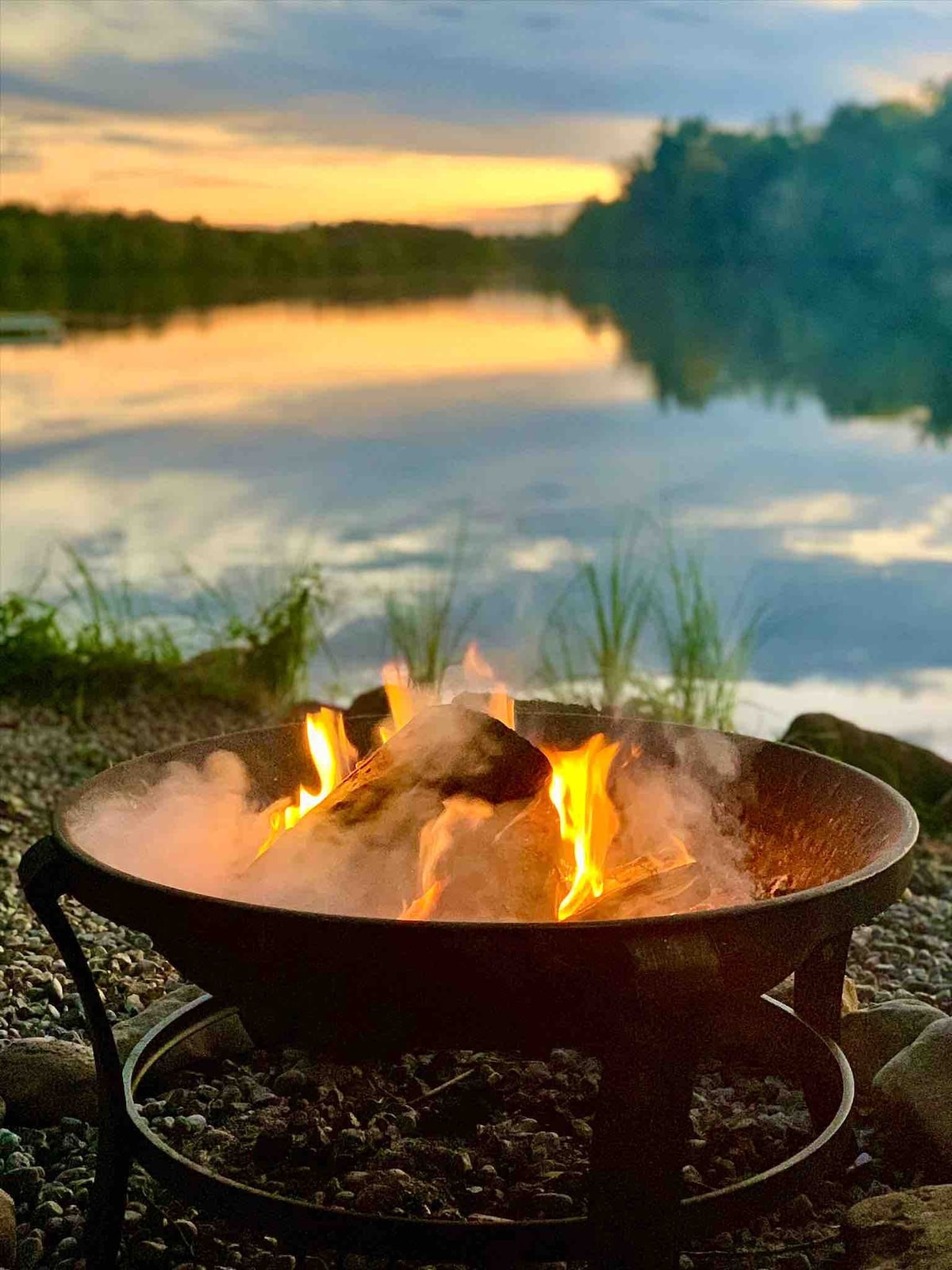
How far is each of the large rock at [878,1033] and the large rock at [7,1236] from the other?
1.72m

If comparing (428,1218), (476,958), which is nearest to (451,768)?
(476,958)

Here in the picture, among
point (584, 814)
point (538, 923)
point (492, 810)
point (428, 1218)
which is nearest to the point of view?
point (538, 923)

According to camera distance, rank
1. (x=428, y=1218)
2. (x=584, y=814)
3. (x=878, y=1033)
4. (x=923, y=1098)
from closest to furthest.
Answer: (x=428, y=1218)
(x=584, y=814)
(x=923, y=1098)
(x=878, y=1033)

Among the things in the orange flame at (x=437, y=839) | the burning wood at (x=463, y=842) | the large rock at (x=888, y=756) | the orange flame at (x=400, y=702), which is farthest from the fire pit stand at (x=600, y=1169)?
the large rock at (x=888, y=756)

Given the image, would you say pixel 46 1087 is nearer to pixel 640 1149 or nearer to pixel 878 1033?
pixel 640 1149

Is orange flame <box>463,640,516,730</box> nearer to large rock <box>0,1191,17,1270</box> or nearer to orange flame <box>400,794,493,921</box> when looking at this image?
orange flame <box>400,794,493,921</box>

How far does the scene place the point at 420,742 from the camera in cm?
237

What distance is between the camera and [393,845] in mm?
2236

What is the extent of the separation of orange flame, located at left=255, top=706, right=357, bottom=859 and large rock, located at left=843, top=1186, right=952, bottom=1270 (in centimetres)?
120

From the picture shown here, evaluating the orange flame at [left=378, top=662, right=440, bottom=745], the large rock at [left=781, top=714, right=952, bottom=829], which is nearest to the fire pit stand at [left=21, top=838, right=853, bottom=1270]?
the orange flame at [left=378, top=662, right=440, bottom=745]

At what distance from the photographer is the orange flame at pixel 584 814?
2375 millimetres

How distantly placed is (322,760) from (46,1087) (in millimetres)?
918

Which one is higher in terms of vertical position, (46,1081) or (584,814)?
(584,814)

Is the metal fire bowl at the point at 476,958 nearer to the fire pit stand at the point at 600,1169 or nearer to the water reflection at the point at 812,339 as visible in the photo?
the fire pit stand at the point at 600,1169
